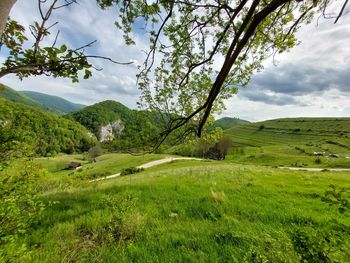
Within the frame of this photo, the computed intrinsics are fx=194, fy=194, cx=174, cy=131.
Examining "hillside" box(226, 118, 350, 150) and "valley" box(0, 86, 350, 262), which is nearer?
"valley" box(0, 86, 350, 262)

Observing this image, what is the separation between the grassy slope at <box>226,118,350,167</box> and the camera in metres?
86.2

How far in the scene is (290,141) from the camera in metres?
137

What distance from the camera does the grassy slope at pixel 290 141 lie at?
8620cm

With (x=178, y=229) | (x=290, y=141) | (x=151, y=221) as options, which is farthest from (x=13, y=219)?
(x=290, y=141)

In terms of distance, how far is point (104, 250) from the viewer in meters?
3.42

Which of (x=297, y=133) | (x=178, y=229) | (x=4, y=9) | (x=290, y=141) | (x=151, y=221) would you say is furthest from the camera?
(x=297, y=133)

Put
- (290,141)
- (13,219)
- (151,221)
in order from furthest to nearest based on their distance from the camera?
1. (290,141)
2. (151,221)
3. (13,219)

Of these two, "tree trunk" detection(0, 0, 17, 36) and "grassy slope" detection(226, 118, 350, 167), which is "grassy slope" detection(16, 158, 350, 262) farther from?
"grassy slope" detection(226, 118, 350, 167)

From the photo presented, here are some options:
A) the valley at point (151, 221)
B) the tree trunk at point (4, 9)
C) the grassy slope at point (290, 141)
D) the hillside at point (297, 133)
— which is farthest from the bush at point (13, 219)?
the hillside at point (297, 133)

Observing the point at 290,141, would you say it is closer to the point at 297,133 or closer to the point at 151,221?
the point at 297,133

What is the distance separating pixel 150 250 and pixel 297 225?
3831mm

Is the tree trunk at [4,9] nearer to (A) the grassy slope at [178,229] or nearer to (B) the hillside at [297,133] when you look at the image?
(A) the grassy slope at [178,229]

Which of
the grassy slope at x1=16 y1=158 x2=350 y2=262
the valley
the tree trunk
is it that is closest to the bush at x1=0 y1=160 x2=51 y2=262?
the valley

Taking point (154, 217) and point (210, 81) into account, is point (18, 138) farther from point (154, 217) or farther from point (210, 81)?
point (210, 81)
